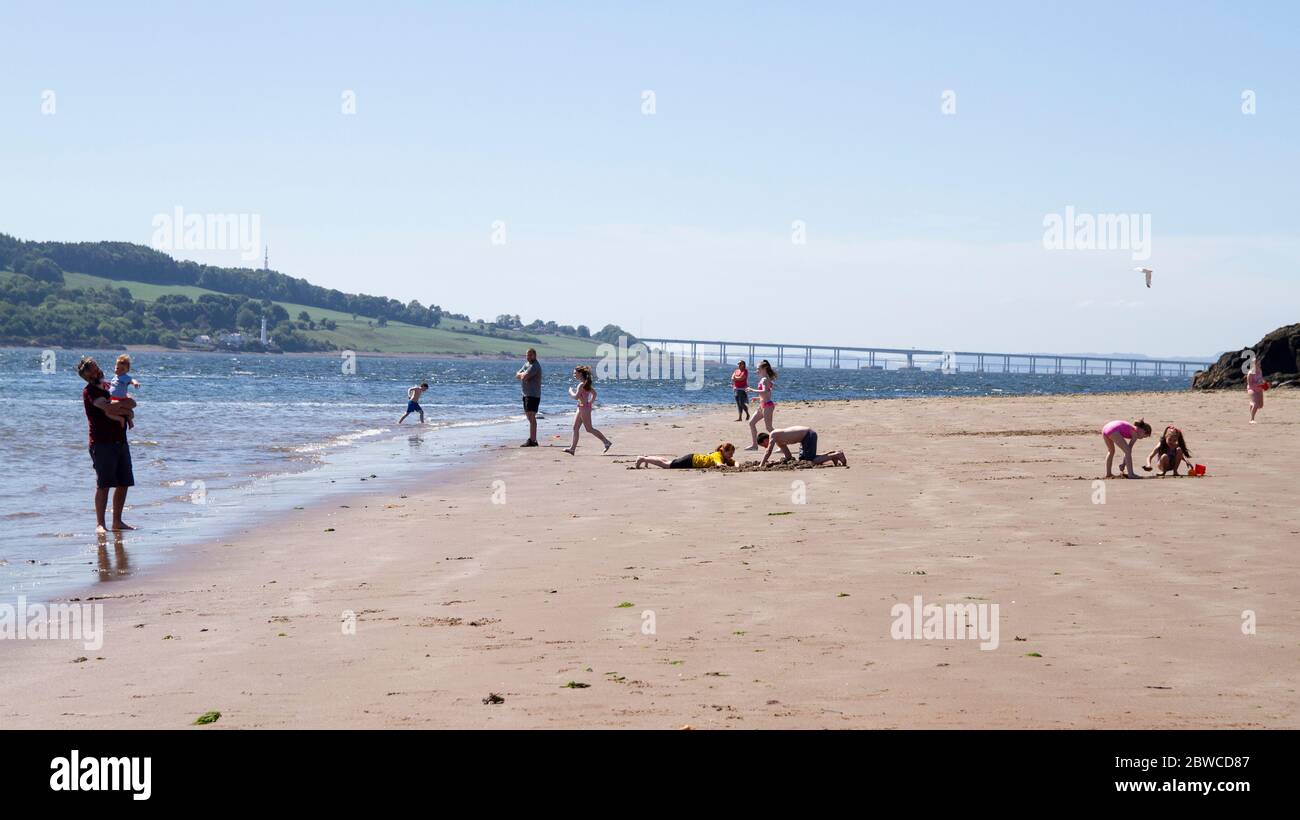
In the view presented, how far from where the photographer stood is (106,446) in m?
12.3

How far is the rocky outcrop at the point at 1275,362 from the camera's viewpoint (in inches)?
2000

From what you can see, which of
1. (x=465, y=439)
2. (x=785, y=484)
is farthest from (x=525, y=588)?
(x=465, y=439)

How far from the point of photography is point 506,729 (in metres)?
4.98

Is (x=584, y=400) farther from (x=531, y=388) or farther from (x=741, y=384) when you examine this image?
(x=741, y=384)

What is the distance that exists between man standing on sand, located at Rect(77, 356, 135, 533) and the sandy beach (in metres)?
1.55

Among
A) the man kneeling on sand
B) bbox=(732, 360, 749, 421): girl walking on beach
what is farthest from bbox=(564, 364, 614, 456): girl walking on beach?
bbox=(732, 360, 749, 421): girl walking on beach

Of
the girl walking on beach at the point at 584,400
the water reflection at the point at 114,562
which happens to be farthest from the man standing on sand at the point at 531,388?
the water reflection at the point at 114,562

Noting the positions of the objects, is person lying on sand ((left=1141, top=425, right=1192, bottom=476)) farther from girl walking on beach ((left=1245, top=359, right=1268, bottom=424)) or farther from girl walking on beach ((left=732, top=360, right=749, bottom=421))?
girl walking on beach ((left=732, top=360, right=749, bottom=421))

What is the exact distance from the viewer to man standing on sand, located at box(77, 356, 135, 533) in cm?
1213

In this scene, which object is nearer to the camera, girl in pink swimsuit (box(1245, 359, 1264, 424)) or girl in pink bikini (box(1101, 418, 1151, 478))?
girl in pink bikini (box(1101, 418, 1151, 478))

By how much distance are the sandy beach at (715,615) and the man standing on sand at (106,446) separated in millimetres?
1554

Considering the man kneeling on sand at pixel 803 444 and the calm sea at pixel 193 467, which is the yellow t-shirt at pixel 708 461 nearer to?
the man kneeling on sand at pixel 803 444
